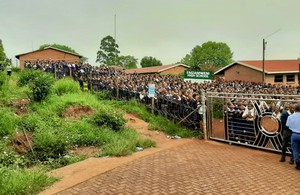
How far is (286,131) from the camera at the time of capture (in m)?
9.03


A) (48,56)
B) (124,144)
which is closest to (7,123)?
(124,144)

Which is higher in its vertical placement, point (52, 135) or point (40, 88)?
point (40, 88)

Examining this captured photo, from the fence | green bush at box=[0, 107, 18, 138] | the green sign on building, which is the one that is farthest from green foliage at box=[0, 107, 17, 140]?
the green sign on building

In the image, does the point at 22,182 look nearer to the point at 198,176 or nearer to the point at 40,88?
the point at 198,176

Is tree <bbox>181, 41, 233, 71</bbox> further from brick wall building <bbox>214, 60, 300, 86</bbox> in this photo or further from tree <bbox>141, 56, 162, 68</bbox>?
brick wall building <bbox>214, 60, 300, 86</bbox>

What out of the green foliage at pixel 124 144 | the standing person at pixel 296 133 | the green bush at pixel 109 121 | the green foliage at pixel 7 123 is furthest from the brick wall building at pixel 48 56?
the standing person at pixel 296 133

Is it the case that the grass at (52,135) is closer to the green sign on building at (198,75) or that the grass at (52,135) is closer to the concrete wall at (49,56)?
the green sign on building at (198,75)

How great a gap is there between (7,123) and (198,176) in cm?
665

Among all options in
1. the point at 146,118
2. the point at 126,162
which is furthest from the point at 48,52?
the point at 126,162

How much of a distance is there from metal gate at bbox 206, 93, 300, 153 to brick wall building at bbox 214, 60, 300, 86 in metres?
23.7

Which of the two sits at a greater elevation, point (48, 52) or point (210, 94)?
point (48, 52)

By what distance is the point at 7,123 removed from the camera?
1071 cm

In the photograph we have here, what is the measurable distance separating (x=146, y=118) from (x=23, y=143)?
22.0 ft

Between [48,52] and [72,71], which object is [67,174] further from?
[48,52]
